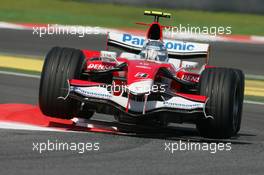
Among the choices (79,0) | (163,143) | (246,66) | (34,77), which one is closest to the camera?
(163,143)

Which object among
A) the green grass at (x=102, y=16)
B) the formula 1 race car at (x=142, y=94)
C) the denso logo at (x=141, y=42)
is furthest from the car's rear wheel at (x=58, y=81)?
the green grass at (x=102, y=16)

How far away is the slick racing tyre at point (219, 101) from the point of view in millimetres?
9883

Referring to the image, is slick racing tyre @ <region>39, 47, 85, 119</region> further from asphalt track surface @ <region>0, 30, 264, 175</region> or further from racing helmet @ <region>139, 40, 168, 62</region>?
racing helmet @ <region>139, 40, 168, 62</region>

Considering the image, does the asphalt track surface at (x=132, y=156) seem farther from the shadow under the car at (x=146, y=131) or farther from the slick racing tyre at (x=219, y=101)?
the slick racing tyre at (x=219, y=101)

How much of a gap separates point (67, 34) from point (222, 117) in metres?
13.5

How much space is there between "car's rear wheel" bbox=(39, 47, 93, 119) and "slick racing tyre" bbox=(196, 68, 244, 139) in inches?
59.7

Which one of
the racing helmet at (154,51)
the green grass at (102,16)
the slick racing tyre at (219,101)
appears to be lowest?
the green grass at (102,16)

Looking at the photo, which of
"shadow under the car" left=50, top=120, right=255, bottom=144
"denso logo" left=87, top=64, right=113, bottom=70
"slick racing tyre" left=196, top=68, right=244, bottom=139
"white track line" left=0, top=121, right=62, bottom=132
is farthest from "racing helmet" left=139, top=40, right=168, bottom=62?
"white track line" left=0, top=121, right=62, bottom=132

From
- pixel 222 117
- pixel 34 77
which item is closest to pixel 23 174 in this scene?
pixel 222 117

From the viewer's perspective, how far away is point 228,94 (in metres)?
9.88

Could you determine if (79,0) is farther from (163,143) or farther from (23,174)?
(23,174)

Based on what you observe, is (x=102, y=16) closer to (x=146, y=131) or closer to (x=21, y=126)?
(x=146, y=131)

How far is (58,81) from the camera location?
33.1ft

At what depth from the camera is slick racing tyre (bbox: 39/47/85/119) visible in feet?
33.1
